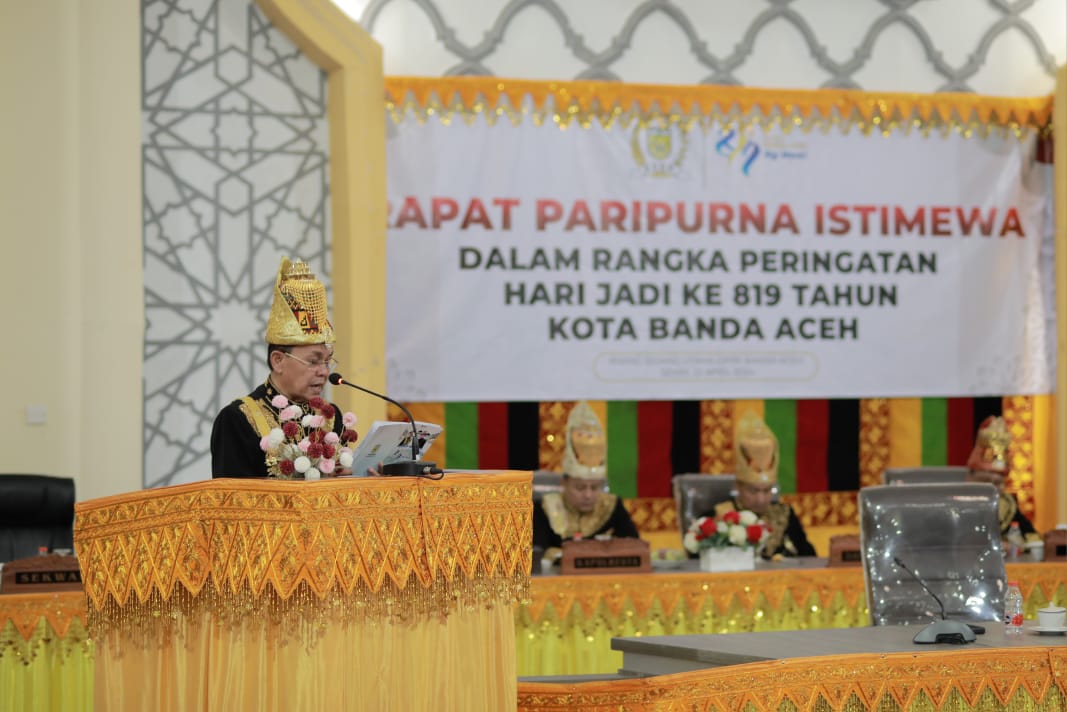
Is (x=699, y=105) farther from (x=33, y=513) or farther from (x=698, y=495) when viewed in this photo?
(x=33, y=513)

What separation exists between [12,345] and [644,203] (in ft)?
10.5

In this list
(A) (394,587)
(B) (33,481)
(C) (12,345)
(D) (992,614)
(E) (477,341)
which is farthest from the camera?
(E) (477,341)

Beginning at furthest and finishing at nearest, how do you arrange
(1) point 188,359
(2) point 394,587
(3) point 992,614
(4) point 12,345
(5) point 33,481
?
(1) point 188,359, (4) point 12,345, (5) point 33,481, (3) point 992,614, (2) point 394,587

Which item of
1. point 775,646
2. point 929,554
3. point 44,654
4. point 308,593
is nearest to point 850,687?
point 775,646

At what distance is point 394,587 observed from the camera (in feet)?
10.3

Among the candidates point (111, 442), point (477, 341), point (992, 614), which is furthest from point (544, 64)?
point (992, 614)

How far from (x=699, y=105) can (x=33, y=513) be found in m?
3.94

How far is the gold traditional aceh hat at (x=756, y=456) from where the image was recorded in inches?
267

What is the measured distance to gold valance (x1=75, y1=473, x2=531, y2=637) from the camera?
10.00ft

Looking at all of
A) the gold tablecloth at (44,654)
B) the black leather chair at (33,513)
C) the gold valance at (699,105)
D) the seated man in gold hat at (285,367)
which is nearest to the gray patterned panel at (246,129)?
the gold valance at (699,105)

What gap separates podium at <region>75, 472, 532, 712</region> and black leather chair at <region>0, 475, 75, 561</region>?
108 inches

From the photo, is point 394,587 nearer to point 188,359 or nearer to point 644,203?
point 188,359

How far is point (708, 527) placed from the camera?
614 cm

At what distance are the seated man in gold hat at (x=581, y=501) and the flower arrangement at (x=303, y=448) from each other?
3.03 m
